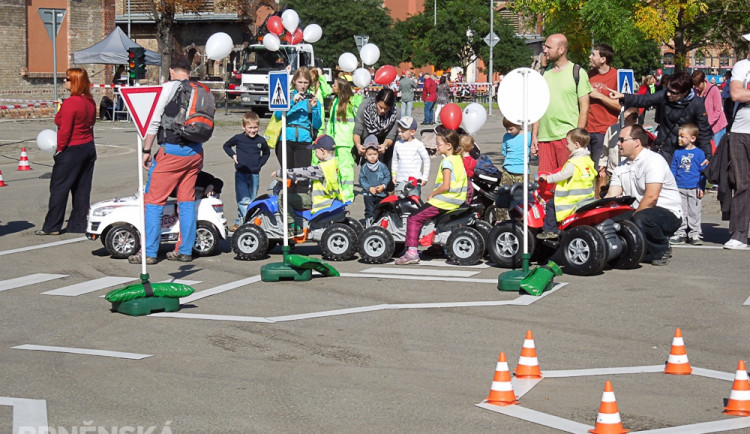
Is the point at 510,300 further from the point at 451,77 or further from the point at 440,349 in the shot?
the point at 451,77

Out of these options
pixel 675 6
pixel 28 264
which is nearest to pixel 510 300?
pixel 28 264

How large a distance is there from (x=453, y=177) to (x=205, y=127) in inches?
109

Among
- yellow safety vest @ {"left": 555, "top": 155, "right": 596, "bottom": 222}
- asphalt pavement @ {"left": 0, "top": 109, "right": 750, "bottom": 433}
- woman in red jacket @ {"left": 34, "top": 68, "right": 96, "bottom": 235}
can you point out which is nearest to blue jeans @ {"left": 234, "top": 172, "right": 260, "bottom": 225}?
asphalt pavement @ {"left": 0, "top": 109, "right": 750, "bottom": 433}

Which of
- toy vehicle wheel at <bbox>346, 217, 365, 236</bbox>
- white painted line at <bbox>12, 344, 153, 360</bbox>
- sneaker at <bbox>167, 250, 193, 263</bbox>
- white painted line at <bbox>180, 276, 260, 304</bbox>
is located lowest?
white painted line at <bbox>12, 344, 153, 360</bbox>

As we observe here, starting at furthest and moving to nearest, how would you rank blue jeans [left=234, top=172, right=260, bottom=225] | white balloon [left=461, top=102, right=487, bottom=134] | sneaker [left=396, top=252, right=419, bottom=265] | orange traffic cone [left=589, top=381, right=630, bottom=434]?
1. white balloon [left=461, top=102, right=487, bottom=134]
2. blue jeans [left=234, top=172, right=260, bottom=225]
3. sneaker [left=396, top=252, right=419, bottom=265]
4. orange traffic cone [left=589, top=381, right=630, bottom=434]

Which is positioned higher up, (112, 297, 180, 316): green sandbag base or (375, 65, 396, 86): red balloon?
(375, 65, 396, 86): red balloon

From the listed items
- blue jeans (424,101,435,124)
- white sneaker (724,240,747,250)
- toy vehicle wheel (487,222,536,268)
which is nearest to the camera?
toy vehicle wheel (487,222,536,268)

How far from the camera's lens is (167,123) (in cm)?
1224

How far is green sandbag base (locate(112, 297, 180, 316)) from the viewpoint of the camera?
32.6ft

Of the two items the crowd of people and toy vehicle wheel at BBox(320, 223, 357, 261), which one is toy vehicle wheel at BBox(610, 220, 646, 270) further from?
toy vehicle wheel at BBox(320, 223, 357, 261)

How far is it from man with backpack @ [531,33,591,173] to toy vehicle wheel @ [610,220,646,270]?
5.65 feet

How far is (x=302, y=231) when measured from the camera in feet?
43.2

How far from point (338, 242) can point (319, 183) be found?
0.72 m

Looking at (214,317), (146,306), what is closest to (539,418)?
(214,317)
